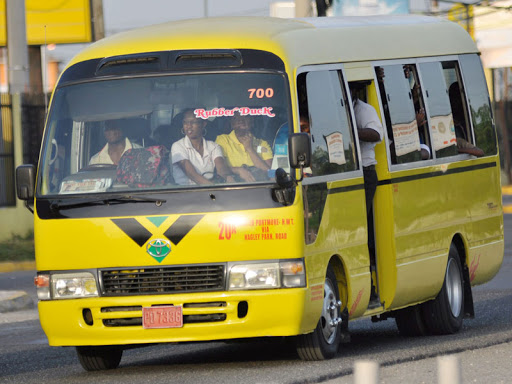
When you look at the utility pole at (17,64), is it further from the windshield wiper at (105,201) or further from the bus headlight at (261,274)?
the bus headlight at (261,274)

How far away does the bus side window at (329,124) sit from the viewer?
10664 millimetres

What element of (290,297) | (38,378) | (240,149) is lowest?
(38,378)

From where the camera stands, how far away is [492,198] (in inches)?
546

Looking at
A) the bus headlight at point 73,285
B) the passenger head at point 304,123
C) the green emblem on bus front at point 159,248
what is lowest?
the bus headlight at point 73,285

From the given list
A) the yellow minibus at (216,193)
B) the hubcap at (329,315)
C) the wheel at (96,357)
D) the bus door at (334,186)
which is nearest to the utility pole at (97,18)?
the yellow minibus at (216,193)

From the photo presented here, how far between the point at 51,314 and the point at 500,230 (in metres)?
5.46

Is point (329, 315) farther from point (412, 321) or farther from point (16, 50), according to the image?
point (16, 50)

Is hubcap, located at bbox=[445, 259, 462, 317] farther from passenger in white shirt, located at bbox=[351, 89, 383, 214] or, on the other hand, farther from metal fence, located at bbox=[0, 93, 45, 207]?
metal fence, located at bbox=[0, 93, 45, 207]

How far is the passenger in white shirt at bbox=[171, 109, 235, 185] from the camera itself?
1028 cm

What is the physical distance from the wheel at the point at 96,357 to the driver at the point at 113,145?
4.77ft

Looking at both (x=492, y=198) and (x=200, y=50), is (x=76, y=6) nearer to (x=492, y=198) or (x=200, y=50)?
(x=492, y=198)

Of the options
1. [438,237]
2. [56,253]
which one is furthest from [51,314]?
[438,237]

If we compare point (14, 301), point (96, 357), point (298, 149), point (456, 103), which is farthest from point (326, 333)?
point (14, 301)

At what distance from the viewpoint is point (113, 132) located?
10.6 meters
